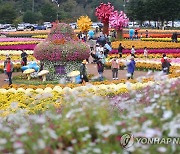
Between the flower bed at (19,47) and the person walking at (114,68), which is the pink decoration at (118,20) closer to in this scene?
the flower bed at (19,47)

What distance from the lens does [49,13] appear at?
64750 mm

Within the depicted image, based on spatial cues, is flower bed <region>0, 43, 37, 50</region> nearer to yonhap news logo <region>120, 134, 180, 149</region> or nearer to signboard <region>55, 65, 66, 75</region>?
signboard <region>55, 65, 66, 75</region>

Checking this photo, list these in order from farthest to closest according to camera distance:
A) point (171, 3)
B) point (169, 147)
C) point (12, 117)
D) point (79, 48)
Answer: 1. point (171, 3)
2. point (79, 48)
3. point (12, 117)
4. point (169, 147)

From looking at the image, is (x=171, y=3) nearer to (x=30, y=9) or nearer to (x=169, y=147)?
(x=30, y=9)

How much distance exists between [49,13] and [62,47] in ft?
164

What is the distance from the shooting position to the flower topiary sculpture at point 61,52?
15.7m

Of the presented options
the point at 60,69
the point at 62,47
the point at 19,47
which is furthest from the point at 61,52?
the point at 19,47

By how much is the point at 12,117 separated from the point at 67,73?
10.7 metres

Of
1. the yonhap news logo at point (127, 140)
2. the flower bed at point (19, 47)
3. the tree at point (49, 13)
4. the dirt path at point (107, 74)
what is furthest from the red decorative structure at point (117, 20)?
the yonhap news logo at point (127, 140)

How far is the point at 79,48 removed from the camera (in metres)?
15.7

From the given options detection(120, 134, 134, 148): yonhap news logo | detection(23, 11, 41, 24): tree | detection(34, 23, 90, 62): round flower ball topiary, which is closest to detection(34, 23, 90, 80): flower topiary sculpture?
detection(34, 23, 90, 62): round flower ball topiary

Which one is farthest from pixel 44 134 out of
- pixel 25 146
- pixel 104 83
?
pixel 104 83

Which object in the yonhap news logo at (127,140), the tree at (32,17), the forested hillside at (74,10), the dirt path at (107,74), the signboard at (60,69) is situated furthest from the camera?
the tree at (32,17)

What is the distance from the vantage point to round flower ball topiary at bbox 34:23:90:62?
51.3 ft
